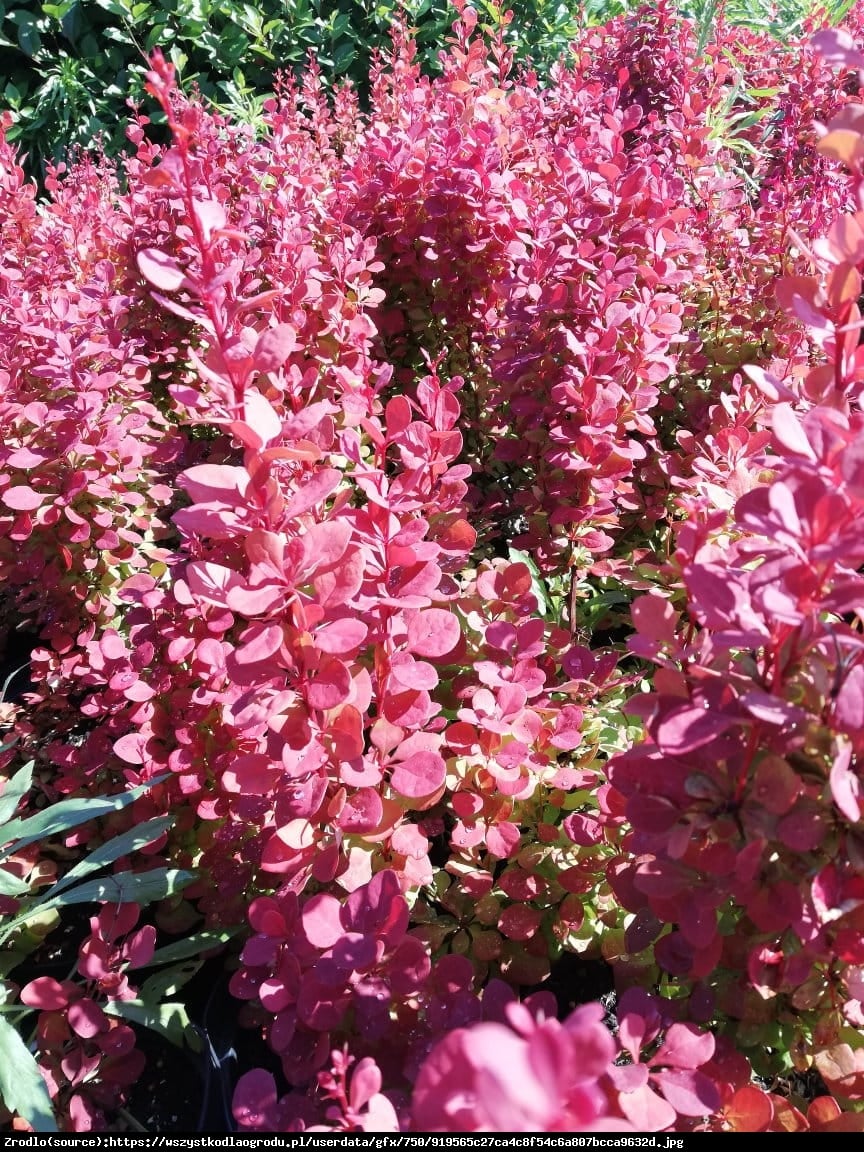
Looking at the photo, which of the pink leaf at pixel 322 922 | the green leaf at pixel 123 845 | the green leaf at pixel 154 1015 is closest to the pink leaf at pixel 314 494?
the pink leaf at pixel 322 922

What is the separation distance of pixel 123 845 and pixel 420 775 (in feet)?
2.43

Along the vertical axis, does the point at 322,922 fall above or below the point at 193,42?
below

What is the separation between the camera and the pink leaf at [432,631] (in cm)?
102

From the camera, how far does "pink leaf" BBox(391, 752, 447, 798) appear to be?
3.12 ft

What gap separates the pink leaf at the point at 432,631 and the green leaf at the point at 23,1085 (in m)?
0.82

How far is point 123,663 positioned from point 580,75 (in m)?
3.05

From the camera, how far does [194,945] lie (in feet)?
4.60

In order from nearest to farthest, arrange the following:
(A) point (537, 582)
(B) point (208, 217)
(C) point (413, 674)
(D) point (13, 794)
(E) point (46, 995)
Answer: (B) point (208, 217), (C) point (413, 674), (E) point (46, 995), (D) point (13, 794), (A) point (537, 582)

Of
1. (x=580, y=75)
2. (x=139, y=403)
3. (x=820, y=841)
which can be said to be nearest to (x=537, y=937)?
(x=820, y=841)

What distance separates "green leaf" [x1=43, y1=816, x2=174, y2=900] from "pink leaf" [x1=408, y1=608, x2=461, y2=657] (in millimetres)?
675

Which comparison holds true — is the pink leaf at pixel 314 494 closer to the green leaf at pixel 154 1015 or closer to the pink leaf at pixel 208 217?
the pink leaf at pixel 208 217

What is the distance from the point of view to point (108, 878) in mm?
1396

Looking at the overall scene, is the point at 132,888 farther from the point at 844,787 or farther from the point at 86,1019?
the point at 844,787

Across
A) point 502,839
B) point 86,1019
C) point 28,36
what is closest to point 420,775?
point 502,839
